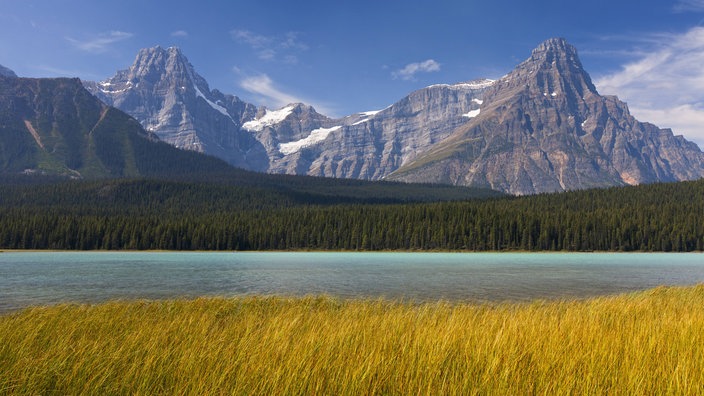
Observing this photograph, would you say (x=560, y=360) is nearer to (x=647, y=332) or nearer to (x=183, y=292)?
(x=647, y=332)

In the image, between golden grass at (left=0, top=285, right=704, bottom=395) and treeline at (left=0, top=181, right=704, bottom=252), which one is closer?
golden grass at (left=0, top=285, right=704, bottom=395)

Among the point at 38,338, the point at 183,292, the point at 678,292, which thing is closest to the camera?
the point at 38,338

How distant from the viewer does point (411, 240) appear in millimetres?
158125

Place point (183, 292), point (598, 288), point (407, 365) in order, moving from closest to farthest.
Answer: point (407, 365)
point (183, 292)
point (598, 288)

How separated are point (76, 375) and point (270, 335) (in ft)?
13.7

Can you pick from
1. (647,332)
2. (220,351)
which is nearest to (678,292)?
(647,332)

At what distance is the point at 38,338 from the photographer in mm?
11000

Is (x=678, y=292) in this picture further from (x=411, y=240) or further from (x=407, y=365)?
(x=411, y=240)

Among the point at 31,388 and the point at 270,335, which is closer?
the point at 31,388

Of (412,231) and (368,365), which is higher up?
(368,365)

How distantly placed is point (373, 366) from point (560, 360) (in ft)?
11.0

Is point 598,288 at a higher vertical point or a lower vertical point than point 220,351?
lower

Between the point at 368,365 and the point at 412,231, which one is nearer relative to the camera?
the point at 368,365

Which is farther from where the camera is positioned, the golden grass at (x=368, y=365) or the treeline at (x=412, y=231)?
the treeline at (x=412, y=231)
